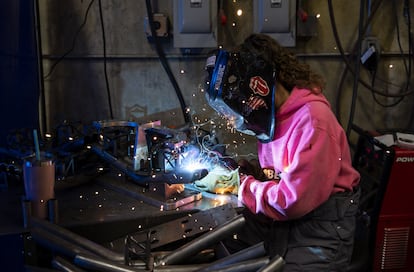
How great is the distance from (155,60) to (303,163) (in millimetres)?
1281

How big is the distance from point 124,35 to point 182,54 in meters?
0.32

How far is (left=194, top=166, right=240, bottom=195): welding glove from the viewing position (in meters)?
1.76

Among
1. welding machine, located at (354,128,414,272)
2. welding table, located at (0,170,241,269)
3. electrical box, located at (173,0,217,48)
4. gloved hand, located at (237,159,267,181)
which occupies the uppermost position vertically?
electrical box, located at (173,0,217,48)

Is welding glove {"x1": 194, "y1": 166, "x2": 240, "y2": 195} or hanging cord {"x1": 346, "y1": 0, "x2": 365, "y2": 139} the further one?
hanging cord {"x1": 346, "y1": 0, "x2": 365, "y2": 139}

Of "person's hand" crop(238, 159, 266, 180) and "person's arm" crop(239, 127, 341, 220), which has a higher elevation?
"person's arm" crop(239, 127, 341, 220)

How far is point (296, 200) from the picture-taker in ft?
4.77

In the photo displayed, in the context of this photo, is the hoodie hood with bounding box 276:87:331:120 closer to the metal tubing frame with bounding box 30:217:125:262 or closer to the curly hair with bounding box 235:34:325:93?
the curly hair with bounding box 235:34:325:93

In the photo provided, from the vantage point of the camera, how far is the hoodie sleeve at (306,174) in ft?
4.75

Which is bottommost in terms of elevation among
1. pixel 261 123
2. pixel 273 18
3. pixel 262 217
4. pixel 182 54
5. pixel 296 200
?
pixel 262 217

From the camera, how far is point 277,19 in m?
2.34

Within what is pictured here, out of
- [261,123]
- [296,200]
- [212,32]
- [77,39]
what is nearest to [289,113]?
[261,123]

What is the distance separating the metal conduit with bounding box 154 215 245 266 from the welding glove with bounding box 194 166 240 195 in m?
0.44

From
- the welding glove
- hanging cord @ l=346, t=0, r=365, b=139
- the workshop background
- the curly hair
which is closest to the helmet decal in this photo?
the curly hair

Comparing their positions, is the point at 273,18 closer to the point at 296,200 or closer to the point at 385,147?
the point at 385,147
